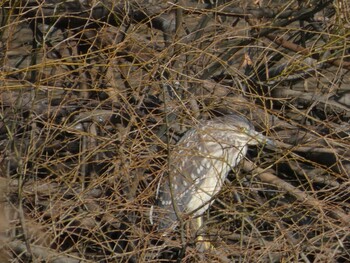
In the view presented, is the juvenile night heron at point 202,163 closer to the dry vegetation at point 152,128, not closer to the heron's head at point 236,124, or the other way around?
Answer: the heron's head at point 236,124

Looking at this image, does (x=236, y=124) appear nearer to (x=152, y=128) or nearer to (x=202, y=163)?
(x=202, y=163)

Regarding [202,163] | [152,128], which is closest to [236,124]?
[202,163]

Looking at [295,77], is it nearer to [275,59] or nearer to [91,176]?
[275,59]

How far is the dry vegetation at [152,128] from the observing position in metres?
4.13

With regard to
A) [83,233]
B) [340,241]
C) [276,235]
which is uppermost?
[340,241]

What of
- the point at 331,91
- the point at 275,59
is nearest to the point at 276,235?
the point at 331,91

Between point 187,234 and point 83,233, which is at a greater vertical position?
point 187,234

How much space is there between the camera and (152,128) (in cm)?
470

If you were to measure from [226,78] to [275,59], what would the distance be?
14.8 inches

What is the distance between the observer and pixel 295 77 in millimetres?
5625

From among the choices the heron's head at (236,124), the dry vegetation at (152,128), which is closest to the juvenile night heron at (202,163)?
the heron's head at (236,124)

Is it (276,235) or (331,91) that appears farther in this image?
(331,91)

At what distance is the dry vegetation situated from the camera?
413cm

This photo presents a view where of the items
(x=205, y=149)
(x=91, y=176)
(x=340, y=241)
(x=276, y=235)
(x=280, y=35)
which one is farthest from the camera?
(x=280, y=35)
